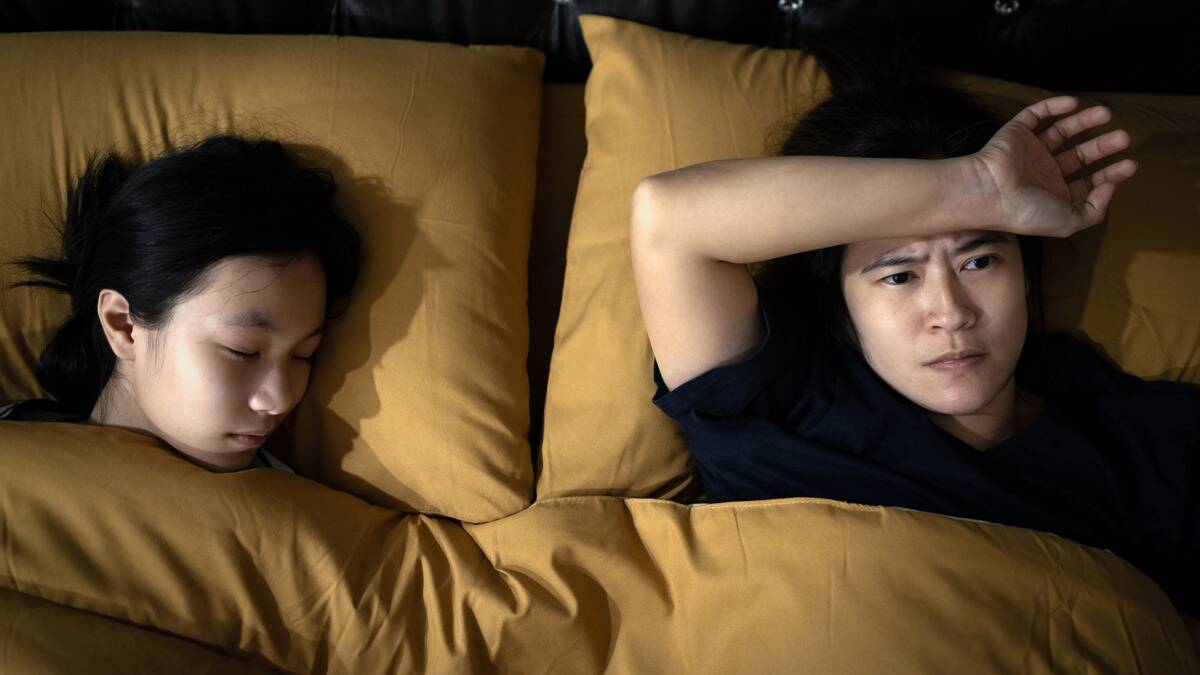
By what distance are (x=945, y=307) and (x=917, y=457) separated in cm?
19

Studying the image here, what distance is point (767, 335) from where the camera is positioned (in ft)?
3.21

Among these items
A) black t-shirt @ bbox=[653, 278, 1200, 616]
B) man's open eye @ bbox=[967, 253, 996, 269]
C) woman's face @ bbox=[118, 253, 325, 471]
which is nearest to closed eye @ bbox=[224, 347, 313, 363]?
woman's face @ bbox=[118, 253, 325, 471]

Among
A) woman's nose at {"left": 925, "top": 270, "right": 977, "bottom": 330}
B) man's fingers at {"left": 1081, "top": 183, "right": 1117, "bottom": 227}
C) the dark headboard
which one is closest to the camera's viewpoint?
woman's nose at {"left": 925, "top": 270, "right": 977, "bottom": 330}

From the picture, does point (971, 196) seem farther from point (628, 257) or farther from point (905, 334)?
point (628, 257)

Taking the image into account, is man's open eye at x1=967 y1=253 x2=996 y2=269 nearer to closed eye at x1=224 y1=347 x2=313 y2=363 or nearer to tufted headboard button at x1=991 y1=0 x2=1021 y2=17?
tufted headboard button at x1=991 y1=0 x2=1021 y2=17

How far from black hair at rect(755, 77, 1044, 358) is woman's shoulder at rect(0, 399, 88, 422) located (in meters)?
0.92

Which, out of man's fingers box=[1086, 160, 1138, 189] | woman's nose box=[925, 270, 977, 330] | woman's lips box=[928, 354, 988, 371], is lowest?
woman's lips box=[928, 354, 988, 371]

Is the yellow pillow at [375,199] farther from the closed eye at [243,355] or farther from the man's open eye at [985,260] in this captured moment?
the man's open eye at [985,260]

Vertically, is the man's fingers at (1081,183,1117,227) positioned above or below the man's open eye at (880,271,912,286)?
above

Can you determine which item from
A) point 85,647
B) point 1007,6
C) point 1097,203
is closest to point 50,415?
point 85,647

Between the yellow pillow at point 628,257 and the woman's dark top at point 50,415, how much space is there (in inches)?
13.9

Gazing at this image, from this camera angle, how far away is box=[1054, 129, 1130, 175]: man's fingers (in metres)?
1.03

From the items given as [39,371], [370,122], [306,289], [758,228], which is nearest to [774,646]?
[758,228]

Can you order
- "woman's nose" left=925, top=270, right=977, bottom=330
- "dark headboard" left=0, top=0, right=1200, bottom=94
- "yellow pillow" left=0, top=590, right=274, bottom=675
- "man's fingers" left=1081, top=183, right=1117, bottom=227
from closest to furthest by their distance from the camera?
"yellow pillow" left=0, top=590, right=274, bottom=675
"woman's nose" left=925, top=270, right=977, bottom=330
"man's fingers" left=1081, top=183, right=1117, bottom=227
"dark headboard" left=0, top=0, right=1200, bottom=94
